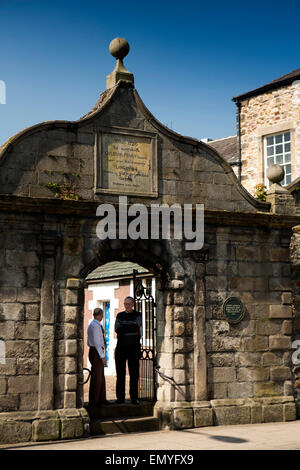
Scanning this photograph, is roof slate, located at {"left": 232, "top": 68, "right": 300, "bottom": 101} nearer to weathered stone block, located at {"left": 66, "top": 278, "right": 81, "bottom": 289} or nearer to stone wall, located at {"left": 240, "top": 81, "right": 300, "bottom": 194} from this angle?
stone wall, located at {"left": 240, "top": 81, "right": 300, "bottom": 194}

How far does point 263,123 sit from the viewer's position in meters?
18.8

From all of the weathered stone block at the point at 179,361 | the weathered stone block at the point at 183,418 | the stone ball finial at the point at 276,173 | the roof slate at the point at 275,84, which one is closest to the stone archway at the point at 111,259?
the weathered stone block at the point at 179,361

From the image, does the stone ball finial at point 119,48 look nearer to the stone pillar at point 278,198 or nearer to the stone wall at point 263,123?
the stone pillar at point 278,198

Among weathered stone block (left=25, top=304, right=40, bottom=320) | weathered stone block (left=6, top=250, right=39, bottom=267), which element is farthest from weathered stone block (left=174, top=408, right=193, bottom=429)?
weathered stone block (left=6, top=250, right=39, bottom=267)

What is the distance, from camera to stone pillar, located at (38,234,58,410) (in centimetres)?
965

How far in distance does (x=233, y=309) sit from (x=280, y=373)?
1.45 meters

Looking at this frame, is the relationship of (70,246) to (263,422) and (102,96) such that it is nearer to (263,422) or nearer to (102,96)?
(102,96)

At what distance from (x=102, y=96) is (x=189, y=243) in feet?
9.22

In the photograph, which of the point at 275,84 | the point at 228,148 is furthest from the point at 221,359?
the point at 228,148

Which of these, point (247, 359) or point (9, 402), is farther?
point (247, 359)

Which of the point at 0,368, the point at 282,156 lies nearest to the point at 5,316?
the point at 0,368

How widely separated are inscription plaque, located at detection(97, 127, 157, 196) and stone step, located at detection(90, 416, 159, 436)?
3.54 metres

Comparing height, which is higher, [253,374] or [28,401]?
[253,374]

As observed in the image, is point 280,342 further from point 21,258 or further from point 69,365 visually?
point 21,258
